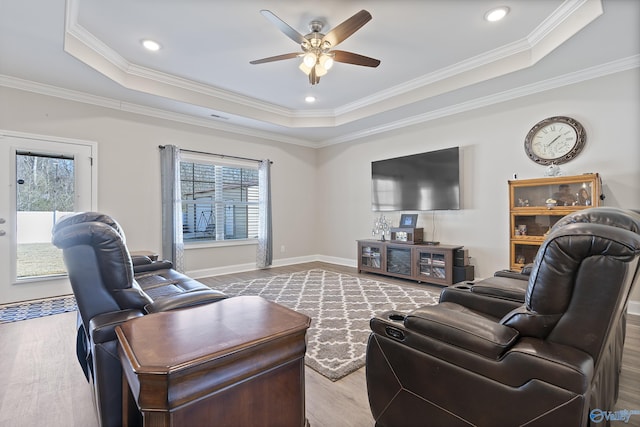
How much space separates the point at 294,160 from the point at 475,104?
3518 mm

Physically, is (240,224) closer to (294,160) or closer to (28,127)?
(294,160)

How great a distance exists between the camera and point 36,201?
12.3 feet

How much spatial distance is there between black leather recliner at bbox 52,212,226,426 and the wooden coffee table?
0.88 feet

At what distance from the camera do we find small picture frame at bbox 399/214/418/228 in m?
4.91

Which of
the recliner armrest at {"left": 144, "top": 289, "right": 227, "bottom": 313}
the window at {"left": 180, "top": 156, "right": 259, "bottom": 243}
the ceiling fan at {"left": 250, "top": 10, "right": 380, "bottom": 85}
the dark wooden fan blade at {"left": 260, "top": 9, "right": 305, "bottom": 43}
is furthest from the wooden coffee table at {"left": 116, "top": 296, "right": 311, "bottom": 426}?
the window at {"left": 180, "top": 156, "right": 259, "bottom": 243}

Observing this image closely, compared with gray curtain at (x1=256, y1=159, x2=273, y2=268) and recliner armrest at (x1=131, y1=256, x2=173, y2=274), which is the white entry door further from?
gray curtain at (x1=256, y1=159, x2=273, y2=268)

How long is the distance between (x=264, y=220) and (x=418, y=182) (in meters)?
2.89

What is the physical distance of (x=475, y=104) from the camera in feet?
14.3

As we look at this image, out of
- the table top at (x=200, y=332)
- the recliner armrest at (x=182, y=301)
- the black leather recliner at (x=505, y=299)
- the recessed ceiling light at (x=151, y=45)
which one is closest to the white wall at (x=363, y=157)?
the recessed ceiling light at (x=151, y=45)

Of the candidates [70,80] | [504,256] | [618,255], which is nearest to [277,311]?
[618,255]

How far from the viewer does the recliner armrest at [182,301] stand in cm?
131

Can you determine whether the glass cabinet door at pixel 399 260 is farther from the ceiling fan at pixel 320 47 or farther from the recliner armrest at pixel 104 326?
the recliner armrest at pixel 104 326

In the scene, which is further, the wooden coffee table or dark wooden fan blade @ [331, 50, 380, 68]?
dark wooden fan blade @ [331, 50, 380, 68]

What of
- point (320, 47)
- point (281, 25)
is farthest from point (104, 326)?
point (320, 47)
